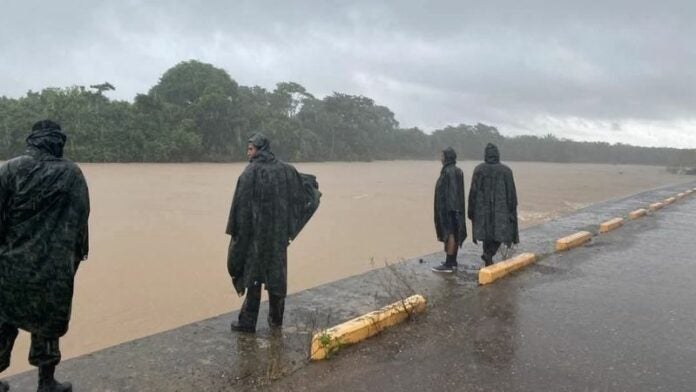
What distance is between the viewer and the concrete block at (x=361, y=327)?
3.93 m

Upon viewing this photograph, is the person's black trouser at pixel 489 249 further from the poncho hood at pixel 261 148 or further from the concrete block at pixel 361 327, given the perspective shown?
the poncho hood at pixel 261 148

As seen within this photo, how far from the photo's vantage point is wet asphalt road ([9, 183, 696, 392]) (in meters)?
3.52

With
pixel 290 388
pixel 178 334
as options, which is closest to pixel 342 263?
pixel 178 334

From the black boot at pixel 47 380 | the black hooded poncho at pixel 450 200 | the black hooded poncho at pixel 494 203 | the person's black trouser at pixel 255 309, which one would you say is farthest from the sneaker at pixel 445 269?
the black boot at pixel 47 380

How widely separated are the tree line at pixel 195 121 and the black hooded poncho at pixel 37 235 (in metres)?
30.3

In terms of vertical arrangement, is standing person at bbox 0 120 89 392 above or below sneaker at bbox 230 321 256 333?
above

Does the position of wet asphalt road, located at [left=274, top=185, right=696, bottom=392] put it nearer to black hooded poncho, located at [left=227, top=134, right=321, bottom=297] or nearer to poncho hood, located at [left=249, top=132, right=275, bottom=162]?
black hooded poncho, located at [left=227, top=134, right=321, bottom=297]

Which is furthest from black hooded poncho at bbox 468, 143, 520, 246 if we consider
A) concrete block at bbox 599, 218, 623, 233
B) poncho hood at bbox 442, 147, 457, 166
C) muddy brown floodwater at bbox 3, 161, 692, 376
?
concrete block at bbox 599, 218, 623, 233

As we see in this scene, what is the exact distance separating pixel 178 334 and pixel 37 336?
4.70 ft

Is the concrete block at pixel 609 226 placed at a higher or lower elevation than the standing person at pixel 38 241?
lower

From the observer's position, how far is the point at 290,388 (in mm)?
3402

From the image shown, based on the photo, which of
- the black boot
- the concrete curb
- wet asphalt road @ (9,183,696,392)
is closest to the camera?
the black boot

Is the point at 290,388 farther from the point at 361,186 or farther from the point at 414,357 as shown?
the point at 361,186

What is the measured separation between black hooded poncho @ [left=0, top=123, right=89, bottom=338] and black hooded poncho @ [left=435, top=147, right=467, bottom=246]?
4.46 meters
